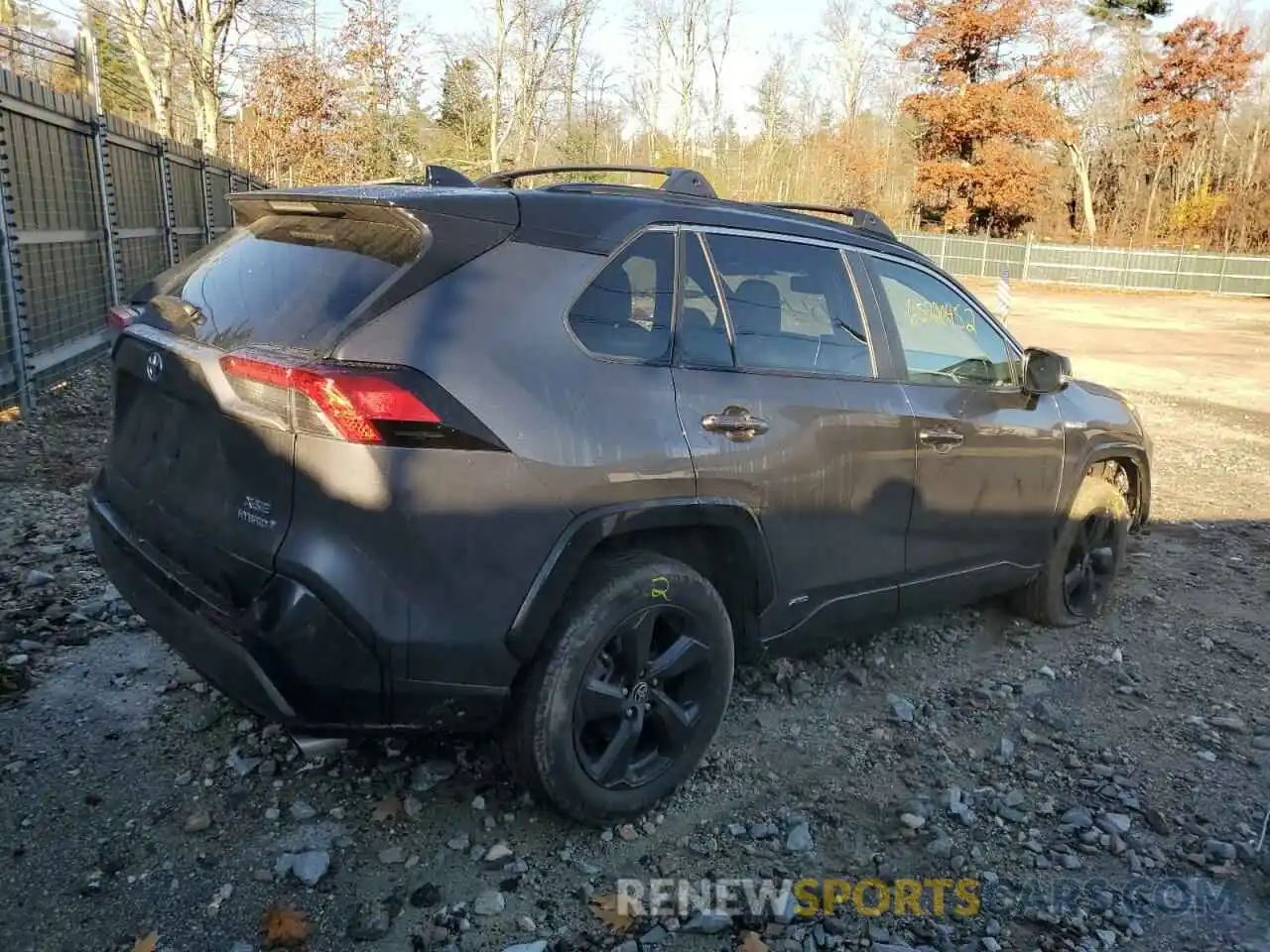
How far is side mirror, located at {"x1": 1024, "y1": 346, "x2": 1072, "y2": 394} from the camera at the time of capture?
4.14 meters

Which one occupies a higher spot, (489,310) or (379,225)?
(379,225)


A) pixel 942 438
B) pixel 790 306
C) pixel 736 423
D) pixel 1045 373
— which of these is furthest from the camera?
pixel 1045 373

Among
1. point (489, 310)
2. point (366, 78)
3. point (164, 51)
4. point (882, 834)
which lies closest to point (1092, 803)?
point (882, 834)

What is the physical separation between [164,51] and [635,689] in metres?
27.7

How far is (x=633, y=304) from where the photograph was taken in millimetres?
2893

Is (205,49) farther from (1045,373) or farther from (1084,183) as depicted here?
(1084,183)

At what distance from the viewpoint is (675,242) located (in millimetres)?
3059

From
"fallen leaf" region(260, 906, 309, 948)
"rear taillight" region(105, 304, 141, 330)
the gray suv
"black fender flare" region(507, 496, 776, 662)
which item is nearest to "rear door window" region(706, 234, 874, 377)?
the gray suv

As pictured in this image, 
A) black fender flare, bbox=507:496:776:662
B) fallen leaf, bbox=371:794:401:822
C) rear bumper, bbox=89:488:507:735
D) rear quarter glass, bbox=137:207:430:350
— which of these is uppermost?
rear quarter glass, bbox=137:207:430:350

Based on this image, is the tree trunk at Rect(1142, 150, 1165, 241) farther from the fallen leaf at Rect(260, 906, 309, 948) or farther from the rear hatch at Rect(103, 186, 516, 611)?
the fallen leaf at Rect(260, 906, 309, 948)

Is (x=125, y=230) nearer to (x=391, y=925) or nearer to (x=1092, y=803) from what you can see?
(x=391, y=925)

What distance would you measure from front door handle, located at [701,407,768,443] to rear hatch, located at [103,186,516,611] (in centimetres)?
82

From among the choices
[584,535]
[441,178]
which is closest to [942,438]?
[584,535]

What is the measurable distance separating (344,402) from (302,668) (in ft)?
2.17
